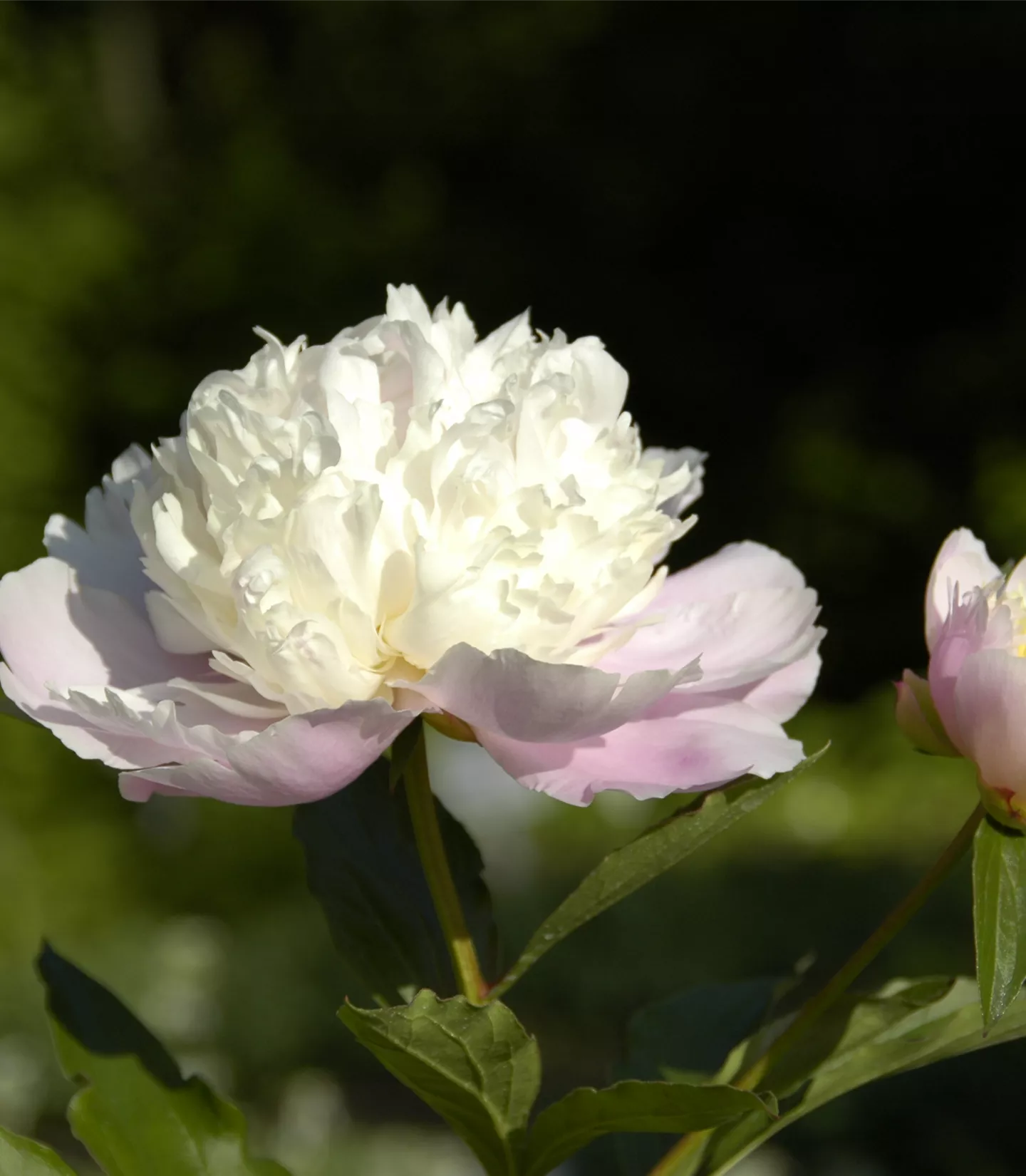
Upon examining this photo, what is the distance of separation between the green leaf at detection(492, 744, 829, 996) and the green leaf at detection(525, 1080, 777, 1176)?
7cm

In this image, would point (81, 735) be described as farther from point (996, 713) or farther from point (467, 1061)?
point (996, 713)

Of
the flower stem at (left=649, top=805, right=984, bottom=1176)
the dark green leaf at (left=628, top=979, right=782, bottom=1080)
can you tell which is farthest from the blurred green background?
the flower stem at (left=649, top=805, right=984, bottom=1176)

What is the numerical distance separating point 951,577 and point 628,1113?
27cm

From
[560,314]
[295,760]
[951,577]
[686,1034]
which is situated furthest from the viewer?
[560,314]

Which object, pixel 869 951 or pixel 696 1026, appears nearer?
pixel 869 951

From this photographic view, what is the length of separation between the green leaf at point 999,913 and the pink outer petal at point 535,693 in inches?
5.9

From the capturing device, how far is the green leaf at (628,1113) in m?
0.54

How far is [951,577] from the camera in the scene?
2.08 feet

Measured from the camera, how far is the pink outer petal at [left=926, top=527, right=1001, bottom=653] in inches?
24.7

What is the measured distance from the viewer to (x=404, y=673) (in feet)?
1.96

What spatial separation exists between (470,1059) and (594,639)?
0.62ft

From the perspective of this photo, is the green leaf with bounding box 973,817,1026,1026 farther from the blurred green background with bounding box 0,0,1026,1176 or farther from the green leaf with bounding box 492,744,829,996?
the blurred green background with bounding box 0,0,1026,1176

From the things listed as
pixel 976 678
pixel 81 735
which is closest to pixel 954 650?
pixel 976 678

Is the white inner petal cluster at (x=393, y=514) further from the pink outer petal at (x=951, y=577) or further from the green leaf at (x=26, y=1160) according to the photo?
the green leaf at (x=26, y=1160)
